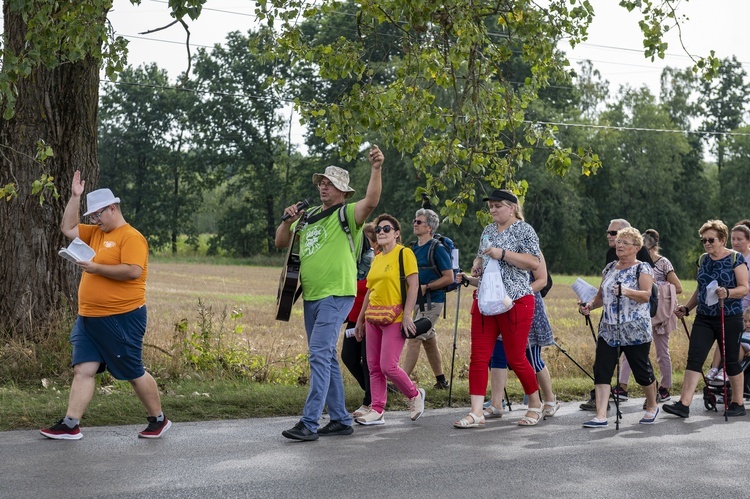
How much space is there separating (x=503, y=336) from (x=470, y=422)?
796mm

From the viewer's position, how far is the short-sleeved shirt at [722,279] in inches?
376

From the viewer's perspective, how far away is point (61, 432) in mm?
7223

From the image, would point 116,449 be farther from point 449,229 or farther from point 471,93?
point 449,229

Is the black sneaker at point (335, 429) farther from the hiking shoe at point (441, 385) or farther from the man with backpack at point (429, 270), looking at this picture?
the hiking shoe at point (441, 385)

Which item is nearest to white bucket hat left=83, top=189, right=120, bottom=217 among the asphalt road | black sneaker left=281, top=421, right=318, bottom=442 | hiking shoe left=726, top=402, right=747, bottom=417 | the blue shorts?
the blue shorts

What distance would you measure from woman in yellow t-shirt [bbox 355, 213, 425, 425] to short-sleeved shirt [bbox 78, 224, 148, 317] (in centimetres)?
213

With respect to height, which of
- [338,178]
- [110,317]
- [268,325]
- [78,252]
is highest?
[338,178]

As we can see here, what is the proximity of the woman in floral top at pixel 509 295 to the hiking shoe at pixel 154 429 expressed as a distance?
2408 millimetres

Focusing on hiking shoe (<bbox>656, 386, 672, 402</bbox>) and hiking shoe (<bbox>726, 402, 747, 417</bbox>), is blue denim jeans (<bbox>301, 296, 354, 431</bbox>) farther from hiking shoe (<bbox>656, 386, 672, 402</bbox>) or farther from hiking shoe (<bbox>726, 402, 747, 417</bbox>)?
hiking shoe (<bbox>656, 386, 672, 402</bbox>)

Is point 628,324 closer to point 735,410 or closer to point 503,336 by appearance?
point 503,336

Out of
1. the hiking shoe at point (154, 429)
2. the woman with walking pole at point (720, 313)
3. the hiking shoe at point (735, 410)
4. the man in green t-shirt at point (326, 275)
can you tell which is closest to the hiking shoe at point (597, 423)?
the woman with walking pole at point (720, 313)

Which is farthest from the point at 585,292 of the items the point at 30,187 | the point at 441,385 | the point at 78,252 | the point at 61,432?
the point at 30,187

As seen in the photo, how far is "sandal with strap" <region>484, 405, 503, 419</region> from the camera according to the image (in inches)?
362

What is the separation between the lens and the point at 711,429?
861cm
